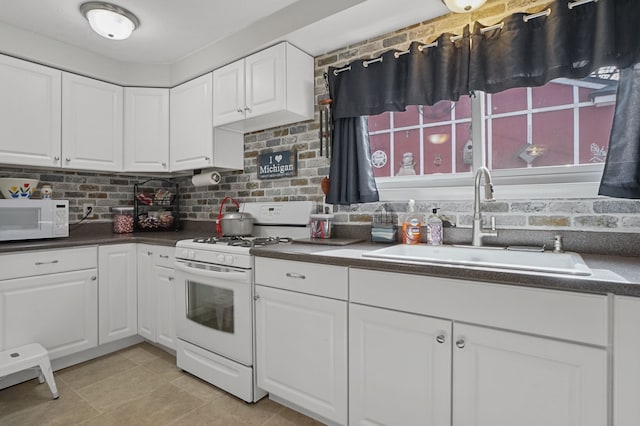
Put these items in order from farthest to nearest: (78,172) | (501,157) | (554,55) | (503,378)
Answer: (78,172) < (501,157) < (554,55) < (503,378)

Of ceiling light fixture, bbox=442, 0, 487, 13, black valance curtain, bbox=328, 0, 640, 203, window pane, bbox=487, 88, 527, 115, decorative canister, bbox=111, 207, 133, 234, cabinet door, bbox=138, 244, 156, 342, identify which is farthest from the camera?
decorative canister, bbox=111, 207, 133, 234

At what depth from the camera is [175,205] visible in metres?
3.44

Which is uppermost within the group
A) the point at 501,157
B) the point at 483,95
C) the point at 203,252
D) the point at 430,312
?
the point at 483,95

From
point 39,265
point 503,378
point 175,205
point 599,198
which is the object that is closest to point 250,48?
point 175,205

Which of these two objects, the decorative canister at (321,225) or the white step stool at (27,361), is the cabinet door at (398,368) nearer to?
the decorative canister at (321,225)

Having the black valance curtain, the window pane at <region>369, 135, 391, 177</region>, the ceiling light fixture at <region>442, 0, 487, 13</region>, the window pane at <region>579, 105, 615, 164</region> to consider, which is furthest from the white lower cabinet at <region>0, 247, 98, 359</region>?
the window pane at <region>579, 105, 615, 164</region>

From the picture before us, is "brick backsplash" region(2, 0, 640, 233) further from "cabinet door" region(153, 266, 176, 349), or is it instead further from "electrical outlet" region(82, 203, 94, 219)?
"cabinet door" region(153, 266, 176, 349)

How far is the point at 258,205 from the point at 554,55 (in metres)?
2.02

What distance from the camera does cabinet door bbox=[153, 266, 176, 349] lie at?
2453 mm

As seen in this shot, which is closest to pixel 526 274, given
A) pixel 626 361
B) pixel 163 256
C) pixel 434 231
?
pixel 626 361

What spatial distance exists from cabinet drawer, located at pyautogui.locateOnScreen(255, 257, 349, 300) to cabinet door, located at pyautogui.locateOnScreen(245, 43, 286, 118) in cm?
108

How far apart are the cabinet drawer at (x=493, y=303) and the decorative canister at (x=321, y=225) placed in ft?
2.46

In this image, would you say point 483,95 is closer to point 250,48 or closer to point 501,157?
point 501,157

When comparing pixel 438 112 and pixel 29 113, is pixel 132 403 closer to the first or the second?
pixel 29 113
